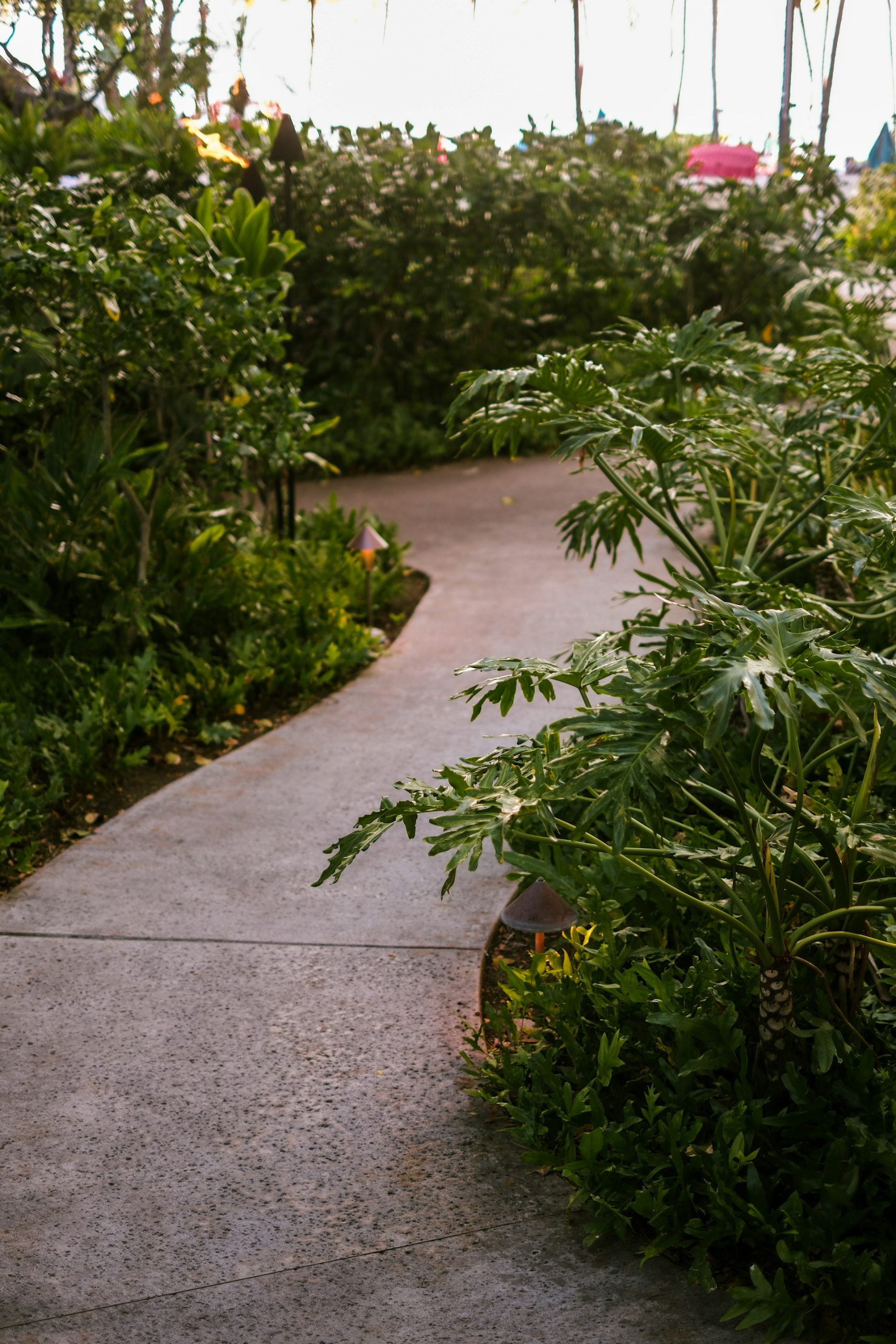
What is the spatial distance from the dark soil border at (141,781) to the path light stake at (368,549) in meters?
0.54

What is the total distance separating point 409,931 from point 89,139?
17.6 feet

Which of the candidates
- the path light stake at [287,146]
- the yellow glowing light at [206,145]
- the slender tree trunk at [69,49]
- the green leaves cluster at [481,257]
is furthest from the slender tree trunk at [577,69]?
the slender tree trunk at [69,49]

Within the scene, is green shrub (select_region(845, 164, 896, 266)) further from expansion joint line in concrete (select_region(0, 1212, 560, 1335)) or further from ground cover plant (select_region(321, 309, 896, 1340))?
expansion joint line in concrete (select_region(0, 1212, 560, 1335))

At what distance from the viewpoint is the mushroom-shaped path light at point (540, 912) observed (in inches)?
117

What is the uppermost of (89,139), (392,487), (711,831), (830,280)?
(89,139)

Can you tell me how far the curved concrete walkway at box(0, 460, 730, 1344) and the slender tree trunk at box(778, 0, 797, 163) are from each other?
397 centimetres

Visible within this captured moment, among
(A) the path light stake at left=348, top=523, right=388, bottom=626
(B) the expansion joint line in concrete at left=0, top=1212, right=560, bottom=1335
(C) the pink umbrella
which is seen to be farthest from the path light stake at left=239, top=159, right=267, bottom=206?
(C) the pink umbrella

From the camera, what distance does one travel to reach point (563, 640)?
5715 mm

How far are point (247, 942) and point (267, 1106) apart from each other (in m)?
0.73

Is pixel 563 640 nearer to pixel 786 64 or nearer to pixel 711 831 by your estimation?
pixel 711 831

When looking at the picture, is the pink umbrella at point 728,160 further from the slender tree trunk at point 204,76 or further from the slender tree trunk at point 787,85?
the slender tree trunk at point 204,76

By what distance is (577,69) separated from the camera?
18656 millimetres

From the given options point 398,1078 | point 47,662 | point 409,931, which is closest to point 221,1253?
point 398,1078

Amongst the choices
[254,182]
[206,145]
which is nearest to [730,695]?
[254,182]
